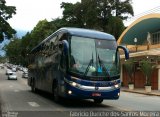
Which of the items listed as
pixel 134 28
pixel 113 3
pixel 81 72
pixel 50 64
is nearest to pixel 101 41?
pixel 81 72

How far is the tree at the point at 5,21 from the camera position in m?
62.3

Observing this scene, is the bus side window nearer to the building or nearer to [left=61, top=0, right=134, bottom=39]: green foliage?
the building

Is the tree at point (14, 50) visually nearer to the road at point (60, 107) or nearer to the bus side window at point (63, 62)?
the road at point (60, 107)

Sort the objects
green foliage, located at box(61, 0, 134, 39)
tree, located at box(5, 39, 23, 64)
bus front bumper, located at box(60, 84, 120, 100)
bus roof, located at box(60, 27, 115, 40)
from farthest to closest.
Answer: tree, located at box(5, 39, 23, 64) → green foliage, located at box(61, 0, 134, 39) → bus roof, located at box(60, 27, 115, 40) → bus front bumper, located at box(60, 84, 120, 100)

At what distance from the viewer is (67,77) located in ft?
60.3

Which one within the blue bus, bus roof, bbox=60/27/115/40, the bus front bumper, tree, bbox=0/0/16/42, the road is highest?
tree, bbox=0/0/16/42

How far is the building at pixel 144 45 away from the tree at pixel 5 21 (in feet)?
55.6

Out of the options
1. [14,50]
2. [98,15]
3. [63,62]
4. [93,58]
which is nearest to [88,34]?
[93,58]

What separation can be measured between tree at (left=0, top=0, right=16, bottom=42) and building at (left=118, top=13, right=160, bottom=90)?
16944 mm

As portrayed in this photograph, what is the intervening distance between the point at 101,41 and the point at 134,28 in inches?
1517

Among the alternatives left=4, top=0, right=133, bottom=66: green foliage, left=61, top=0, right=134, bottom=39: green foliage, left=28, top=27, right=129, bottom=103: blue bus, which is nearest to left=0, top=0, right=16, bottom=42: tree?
left=4, top=0, right=133, bottom=66: green foliage

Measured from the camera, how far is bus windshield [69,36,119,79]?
18.2 metres

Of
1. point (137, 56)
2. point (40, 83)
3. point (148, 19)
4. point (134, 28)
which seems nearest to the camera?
point (40, 83)

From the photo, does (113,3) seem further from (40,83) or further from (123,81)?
(40,83)
